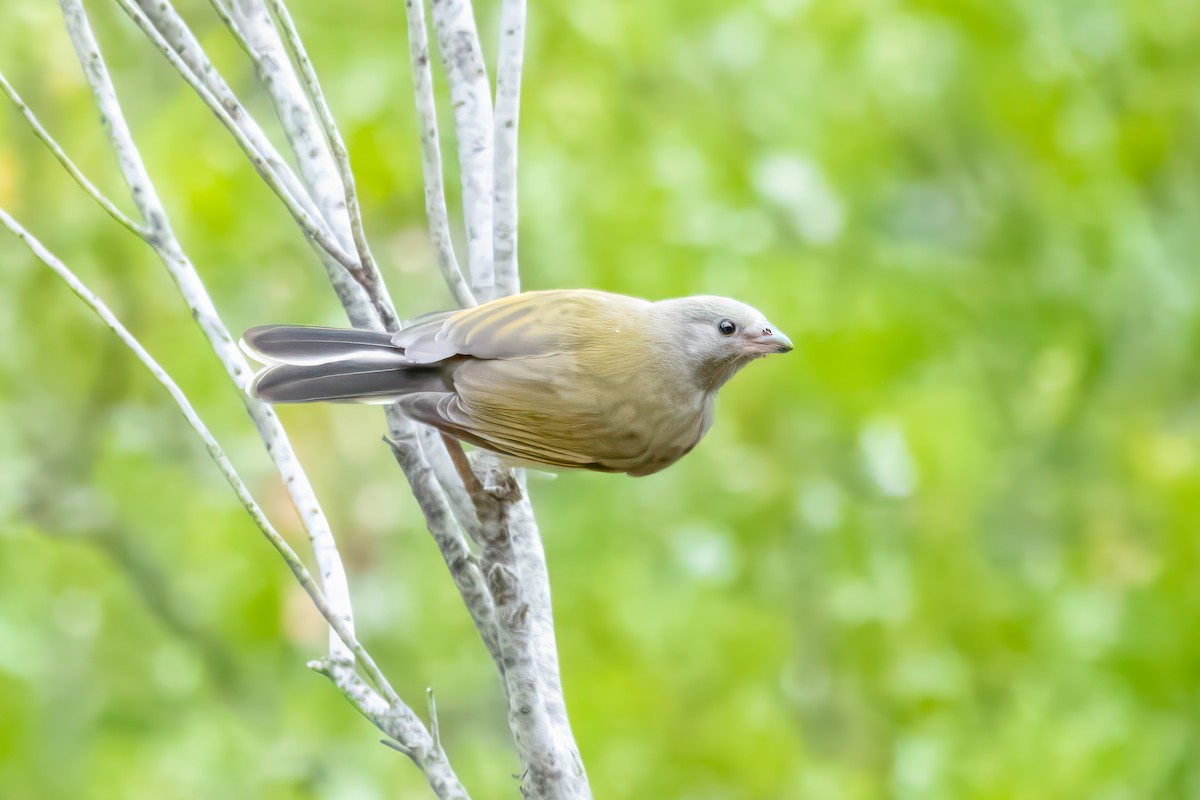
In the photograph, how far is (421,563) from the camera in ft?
15.7

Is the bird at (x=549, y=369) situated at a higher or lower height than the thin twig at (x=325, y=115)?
higher

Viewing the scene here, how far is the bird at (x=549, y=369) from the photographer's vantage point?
2.37 m

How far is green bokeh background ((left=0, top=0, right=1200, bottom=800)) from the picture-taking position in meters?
4.57

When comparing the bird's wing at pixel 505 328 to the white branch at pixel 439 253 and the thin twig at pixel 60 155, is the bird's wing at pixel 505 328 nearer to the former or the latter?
the white branch at pixel 439 253

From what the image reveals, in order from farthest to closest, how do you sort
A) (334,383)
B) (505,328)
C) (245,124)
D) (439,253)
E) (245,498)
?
(505,328) → (334,383) → (439,253) → (245,124) → (245,498)

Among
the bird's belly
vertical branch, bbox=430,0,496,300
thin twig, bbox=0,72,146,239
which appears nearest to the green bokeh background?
the bird's belly

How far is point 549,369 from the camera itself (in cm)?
262

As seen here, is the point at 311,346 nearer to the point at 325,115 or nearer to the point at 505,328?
the point at 505,328

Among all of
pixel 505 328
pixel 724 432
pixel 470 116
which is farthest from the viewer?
pixel 724 432

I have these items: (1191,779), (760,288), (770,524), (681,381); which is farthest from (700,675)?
(681,381)

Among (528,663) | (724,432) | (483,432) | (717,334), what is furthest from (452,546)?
(724,432)

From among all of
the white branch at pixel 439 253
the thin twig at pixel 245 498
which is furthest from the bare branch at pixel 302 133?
the thin twig at pixel 245 498

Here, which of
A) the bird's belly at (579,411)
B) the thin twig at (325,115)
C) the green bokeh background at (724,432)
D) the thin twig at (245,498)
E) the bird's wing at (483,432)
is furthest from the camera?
the green bokeh background at (724,432)

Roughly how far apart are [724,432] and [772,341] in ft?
6.97
